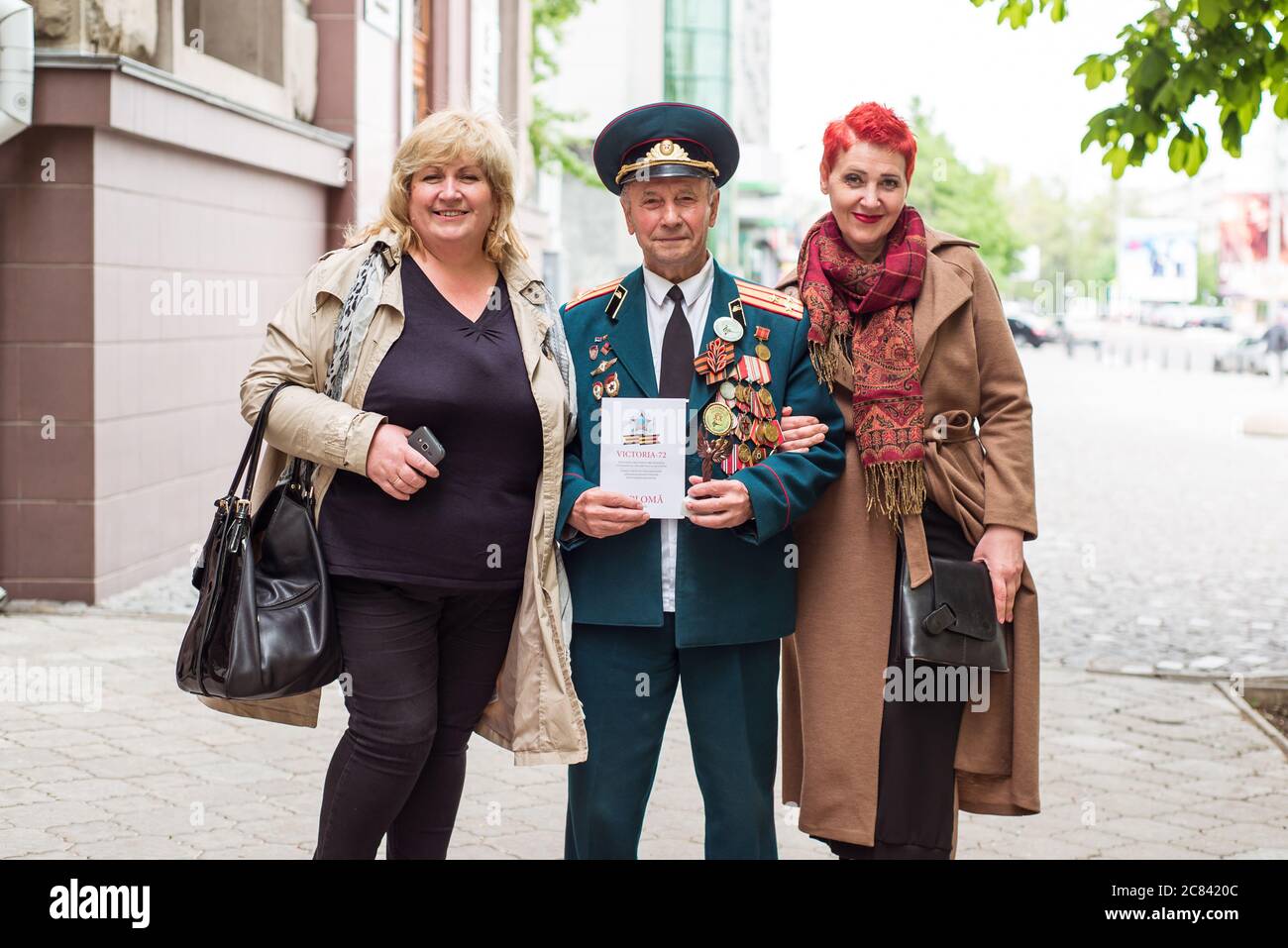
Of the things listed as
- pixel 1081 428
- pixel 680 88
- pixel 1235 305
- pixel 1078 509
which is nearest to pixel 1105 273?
pixel 1235 305

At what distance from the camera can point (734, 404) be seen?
361 cm

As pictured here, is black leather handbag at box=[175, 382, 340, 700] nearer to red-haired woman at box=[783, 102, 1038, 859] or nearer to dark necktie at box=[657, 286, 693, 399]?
dark necktie at box=[657, 286, 693, 399]

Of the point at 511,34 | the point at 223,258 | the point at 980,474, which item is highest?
the point at 511,34

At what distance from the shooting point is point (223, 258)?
440 inches

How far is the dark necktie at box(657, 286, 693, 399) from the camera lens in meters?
3.64

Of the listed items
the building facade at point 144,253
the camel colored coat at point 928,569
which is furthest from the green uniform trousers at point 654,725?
the building facade at point 144,253

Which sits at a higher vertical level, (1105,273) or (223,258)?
(1105,273)

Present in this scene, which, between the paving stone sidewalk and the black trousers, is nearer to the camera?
the black trousers

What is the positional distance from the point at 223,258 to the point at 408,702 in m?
8.20

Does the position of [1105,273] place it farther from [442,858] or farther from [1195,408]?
[442,858]

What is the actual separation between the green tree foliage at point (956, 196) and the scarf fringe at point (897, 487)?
2614 inches

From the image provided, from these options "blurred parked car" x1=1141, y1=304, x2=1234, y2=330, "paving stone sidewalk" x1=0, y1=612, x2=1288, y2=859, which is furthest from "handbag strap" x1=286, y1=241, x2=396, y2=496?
"blurred parked car" x1=1141, y1=304, x2=1234, y2=330

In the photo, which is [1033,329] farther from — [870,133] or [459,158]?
[459,158]

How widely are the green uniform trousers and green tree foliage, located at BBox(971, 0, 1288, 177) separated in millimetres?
4123
